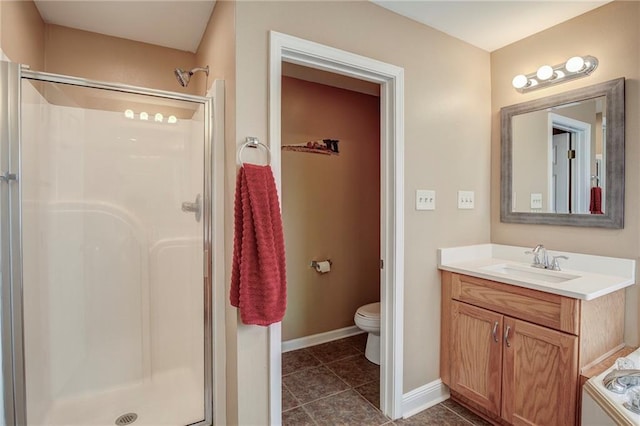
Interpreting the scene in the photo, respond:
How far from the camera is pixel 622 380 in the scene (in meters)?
1.28

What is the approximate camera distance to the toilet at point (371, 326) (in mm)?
2475

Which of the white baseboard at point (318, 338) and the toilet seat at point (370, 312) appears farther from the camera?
the white baseboard at point (318, 338)

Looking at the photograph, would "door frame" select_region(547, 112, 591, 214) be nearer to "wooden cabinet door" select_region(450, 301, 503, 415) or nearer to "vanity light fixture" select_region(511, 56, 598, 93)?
"vanity light fixture" select_region(511, 56, 598, 93)

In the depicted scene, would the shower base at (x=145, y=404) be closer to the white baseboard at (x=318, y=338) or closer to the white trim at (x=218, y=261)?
the white trim at (x=218, y=261)

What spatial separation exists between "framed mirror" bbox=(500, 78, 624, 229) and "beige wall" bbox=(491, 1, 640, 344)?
0.14 ft

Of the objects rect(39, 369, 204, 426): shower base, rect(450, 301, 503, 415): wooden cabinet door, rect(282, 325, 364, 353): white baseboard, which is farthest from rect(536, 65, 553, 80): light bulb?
rect(39, 369, 204, 426): shower base

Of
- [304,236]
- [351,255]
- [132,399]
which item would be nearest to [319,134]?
[304,236]

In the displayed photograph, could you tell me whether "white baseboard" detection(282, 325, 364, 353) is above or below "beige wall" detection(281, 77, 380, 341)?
below

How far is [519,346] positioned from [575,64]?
5.15ft

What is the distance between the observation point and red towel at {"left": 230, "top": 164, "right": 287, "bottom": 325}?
4.58 feet

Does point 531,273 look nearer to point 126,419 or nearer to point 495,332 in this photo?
point 495,332

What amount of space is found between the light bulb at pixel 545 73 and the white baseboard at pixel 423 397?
198cm

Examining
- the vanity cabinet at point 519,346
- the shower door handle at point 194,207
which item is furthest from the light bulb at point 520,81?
the shower door handle at point 194,207

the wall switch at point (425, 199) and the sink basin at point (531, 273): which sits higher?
the wall switch at point (425, 199)
